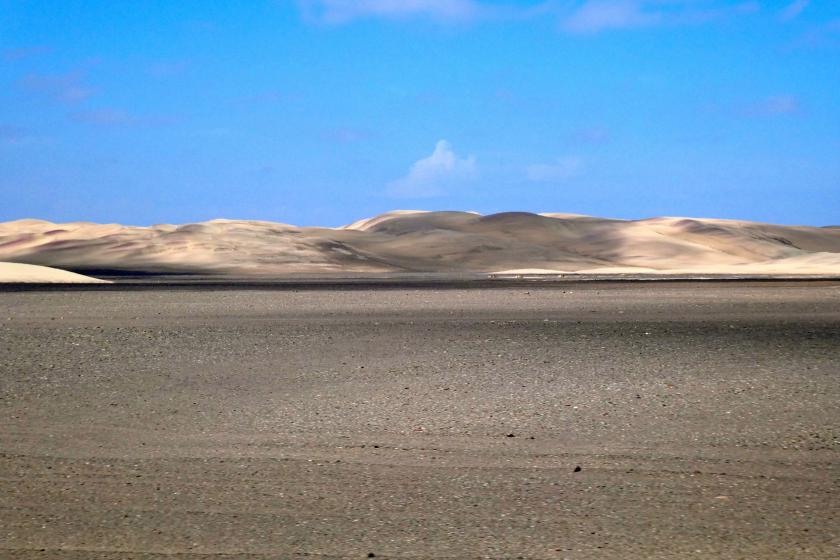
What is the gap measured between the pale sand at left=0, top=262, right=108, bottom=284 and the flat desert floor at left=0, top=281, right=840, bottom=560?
23046 millimetres

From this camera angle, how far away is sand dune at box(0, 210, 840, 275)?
9156 cm

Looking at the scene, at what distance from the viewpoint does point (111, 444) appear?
7391 millimetres

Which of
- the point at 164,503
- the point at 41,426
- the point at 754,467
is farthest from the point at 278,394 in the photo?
the point at 754,467

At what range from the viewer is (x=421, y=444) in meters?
7.34

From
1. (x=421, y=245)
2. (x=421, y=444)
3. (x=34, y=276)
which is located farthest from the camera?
(x=421, y=245)

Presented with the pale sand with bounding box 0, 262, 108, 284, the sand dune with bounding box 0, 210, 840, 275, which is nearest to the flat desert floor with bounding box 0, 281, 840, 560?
the pale sand with bounding box 0, 262, 108, 284

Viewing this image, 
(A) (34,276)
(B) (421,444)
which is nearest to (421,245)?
(A) (34,276)

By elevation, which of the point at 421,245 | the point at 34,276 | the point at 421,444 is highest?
the point at 421,245

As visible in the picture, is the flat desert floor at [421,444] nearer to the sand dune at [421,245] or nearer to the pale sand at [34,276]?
the pale sand at [34,276]

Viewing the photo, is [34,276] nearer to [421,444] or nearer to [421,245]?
[421,444]

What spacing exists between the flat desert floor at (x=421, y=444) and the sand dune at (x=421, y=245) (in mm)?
59567

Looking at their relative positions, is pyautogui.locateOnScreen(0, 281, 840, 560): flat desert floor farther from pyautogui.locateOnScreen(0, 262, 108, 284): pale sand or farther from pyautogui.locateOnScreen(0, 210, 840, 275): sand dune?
pyautogui.locateOnScreen(0, 210, 840, 275): sand dune

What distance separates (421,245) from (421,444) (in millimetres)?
104410

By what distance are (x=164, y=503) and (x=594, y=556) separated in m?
2.48
